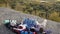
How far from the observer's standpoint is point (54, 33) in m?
6.93

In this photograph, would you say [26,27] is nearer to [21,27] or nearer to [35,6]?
[21,27]

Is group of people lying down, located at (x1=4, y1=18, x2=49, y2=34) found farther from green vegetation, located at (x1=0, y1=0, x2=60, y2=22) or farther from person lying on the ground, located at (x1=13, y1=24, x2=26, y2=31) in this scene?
green vegetation, located at (x1=0, y1=0, x2=60, y2=22)

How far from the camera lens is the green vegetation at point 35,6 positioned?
1004cm

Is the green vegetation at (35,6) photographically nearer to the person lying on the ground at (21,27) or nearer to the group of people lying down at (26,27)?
the group of people lying down at (26,27)

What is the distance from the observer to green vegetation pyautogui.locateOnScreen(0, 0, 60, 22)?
10.0 metres

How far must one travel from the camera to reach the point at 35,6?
10711 mm

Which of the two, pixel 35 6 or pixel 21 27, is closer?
pixel 21 27

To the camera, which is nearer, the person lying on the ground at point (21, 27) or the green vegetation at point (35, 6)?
the person lying on the ground at point (21, 27)

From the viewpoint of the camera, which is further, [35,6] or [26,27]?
[35,6]

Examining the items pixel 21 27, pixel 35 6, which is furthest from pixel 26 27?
pixel 35 6

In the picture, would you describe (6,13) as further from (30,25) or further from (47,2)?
(47,2)

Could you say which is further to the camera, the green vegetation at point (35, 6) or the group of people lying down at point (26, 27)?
the green vegetation at point (35, 6)

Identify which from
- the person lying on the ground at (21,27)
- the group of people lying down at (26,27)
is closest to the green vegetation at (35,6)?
the group of people lying down at (26,27)

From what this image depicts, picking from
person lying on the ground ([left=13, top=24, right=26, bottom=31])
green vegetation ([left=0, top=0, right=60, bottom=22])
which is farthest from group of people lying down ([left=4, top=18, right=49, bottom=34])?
green vegetation ([left=0, top=0, right=60, bottom=22])
